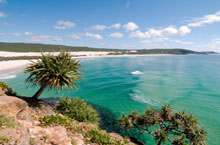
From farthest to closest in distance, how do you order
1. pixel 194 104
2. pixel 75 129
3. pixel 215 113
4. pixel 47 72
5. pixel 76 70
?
pixel 194 104 → pixel 215 113 → pixel 76 70 → pixel 47 72 → pixel 75 129

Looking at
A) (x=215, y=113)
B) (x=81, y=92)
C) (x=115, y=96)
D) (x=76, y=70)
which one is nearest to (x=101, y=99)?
(x=115, y=96)

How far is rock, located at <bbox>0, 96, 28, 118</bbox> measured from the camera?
7855 millimetres

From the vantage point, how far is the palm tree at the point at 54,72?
9.90m

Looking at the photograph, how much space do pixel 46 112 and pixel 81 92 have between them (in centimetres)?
1574

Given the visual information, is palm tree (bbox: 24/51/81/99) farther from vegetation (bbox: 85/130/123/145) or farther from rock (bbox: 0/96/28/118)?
vegetation (bbox: 85/130/123/145)

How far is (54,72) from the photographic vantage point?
9.94m

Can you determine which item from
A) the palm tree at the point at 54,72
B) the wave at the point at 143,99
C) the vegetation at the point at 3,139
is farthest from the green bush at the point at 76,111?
the wave at the point at 143,99

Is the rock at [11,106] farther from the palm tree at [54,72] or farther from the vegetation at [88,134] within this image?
the vegetation at [88,134]

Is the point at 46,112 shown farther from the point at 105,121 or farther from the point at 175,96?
the point at 175,96

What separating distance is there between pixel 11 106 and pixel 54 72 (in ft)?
13.1

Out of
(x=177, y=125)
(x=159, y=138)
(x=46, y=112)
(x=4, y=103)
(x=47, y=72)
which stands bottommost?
(x=159, y=138)

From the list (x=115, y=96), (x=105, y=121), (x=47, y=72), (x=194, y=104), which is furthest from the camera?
(x=115, y=96)

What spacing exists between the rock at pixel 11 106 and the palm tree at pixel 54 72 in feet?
6.55

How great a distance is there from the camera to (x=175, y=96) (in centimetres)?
2609
